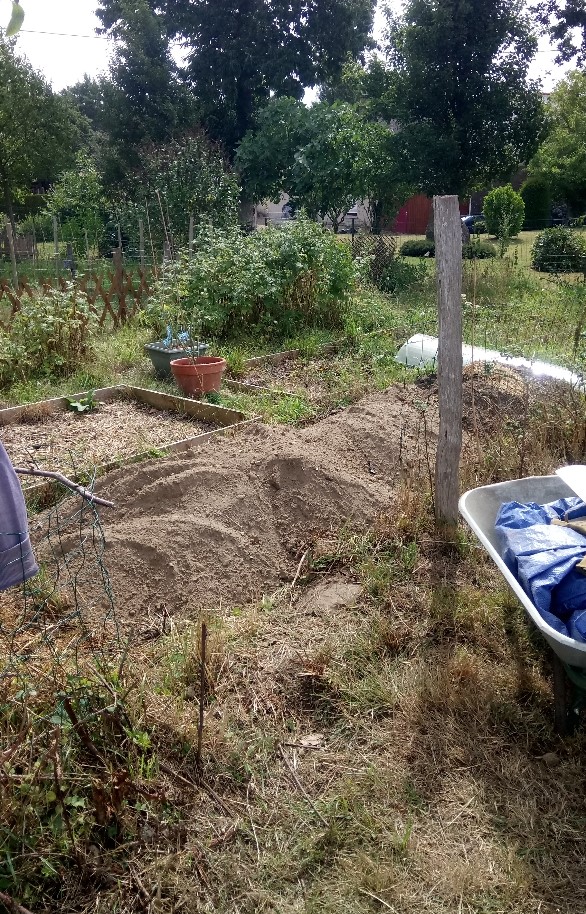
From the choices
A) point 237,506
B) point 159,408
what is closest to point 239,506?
point 237,506

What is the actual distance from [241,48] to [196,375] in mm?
18798

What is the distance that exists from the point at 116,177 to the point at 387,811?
22.4 m

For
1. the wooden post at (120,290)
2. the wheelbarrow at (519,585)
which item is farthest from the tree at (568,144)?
the wheelbarrow at (519,585)

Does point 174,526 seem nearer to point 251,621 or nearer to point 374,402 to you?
point 251,621

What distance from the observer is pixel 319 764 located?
2.78 metres

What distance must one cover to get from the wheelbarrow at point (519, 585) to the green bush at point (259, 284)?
15.4 feet

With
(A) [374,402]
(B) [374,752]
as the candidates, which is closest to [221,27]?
(A) [374,402]

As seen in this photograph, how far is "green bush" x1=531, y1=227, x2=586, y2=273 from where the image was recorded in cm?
1634

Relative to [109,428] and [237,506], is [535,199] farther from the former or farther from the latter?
[237,506]

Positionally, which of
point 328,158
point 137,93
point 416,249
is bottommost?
point 416,249

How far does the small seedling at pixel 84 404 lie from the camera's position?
6.54 metres

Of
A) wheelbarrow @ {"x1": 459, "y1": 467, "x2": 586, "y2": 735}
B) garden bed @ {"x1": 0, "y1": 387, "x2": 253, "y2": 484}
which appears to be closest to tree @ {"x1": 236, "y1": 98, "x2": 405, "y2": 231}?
garden bed @ {"x1": 0, "y1": 387, "x2": 253, "y2": 484}

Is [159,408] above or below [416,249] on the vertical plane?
below

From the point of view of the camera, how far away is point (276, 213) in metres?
44.5
